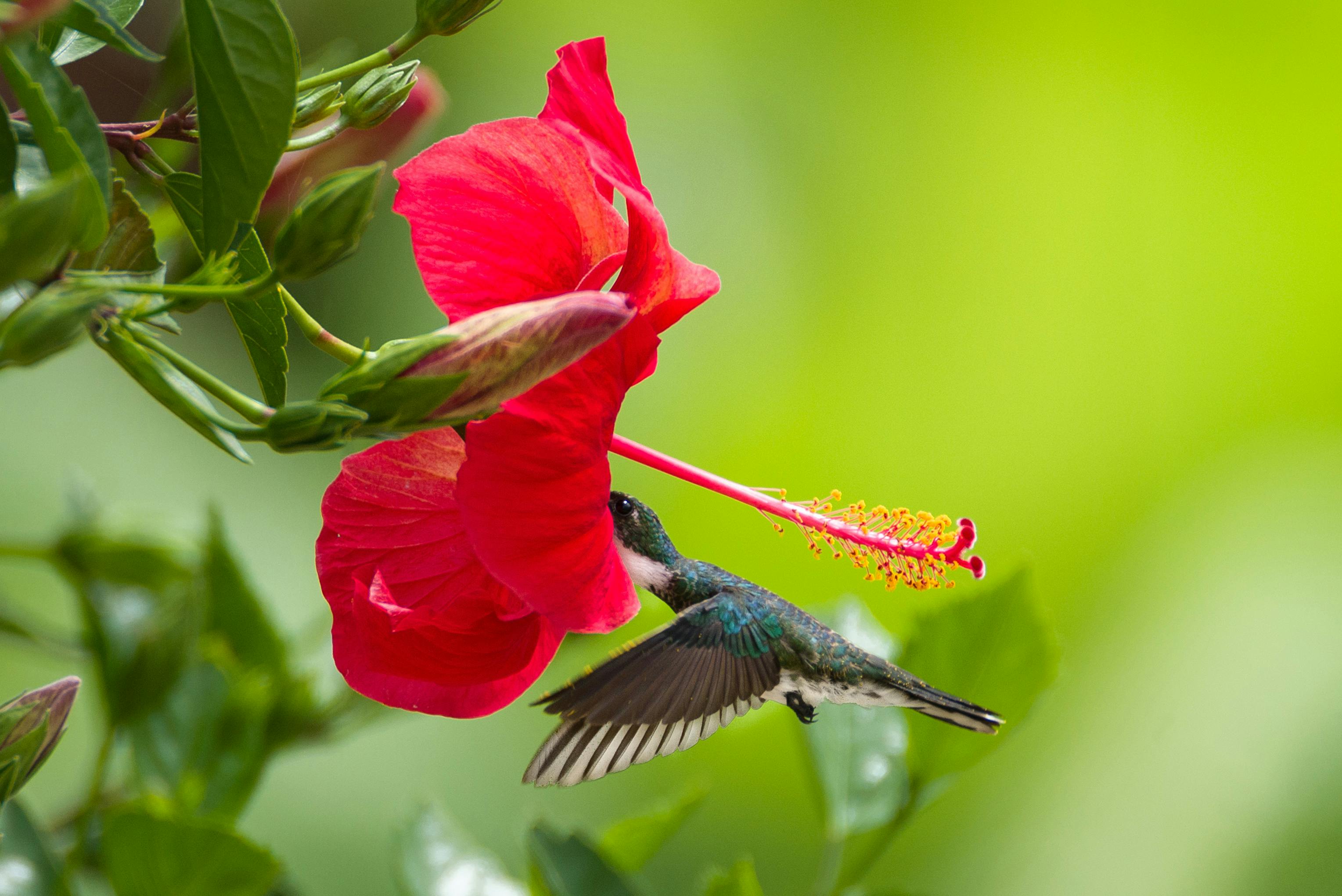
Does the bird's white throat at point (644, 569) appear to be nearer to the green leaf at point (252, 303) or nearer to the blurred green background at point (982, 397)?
the green leaf at point (252, 303)

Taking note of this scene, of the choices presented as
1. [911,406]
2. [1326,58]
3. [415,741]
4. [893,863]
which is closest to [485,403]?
[415,741]

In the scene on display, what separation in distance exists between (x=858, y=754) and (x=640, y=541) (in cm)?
35

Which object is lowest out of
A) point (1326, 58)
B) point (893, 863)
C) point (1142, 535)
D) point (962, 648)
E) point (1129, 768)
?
point (893, 863)

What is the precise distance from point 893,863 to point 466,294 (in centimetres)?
142

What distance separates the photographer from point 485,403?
34cm

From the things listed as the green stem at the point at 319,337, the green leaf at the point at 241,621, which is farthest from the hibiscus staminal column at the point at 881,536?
the green leaf at the point at 241,621

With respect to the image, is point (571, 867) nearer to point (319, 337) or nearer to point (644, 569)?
point (644, 569)

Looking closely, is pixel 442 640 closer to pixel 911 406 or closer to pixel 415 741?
pixel 415 741

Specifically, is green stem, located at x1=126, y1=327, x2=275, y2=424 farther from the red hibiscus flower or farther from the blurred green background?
the blurred green background

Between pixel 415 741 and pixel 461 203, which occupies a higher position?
pixel 461 203

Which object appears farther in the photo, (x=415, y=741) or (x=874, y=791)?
(x=415, y=741)

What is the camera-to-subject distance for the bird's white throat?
49 cm

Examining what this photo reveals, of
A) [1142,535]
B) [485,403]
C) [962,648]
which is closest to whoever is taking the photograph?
[485,403]

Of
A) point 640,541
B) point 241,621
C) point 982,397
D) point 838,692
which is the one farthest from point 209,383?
point 982,397
